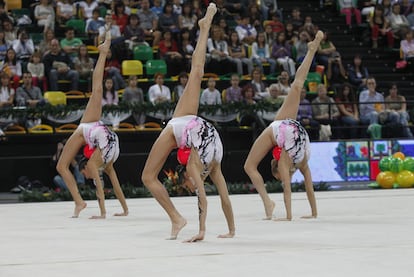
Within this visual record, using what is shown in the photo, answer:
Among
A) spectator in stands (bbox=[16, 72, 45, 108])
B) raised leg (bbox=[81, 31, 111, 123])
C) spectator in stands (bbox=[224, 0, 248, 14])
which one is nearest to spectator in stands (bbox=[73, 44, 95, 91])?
spectator in stands (bbox=[16, 72, 45, 108])

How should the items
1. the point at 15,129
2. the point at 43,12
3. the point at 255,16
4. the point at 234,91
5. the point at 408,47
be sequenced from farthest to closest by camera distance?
the point at 408,47 < the point at 255,16 < the point at 43,12 < the point at 234,91 < the point at 15,129

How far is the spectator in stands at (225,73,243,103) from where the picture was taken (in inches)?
696

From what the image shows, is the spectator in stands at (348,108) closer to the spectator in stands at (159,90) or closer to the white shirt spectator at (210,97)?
the white shirt spectator at (210,97)

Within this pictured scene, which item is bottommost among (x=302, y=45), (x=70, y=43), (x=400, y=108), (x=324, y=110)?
(x=400, y=108)

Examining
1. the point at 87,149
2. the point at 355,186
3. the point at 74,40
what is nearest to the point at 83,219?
the point at 87,149

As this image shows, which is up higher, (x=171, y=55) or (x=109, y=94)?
(x=171, y=55)

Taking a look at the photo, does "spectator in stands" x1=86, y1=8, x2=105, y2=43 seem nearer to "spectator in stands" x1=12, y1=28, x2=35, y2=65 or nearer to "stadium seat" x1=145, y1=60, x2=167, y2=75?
"spectator in stands" x1=12, y1=28, x2=35, y2=65

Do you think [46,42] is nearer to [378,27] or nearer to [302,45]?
[302,45]

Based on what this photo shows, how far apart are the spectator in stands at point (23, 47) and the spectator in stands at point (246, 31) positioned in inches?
189

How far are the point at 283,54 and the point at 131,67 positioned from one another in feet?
11.9

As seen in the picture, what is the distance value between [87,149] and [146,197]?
13.6 feet

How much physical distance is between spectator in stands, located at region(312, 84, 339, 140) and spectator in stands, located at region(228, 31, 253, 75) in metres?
1.88

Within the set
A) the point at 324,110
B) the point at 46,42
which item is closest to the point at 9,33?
the point at 46,42

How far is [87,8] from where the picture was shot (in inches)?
803
